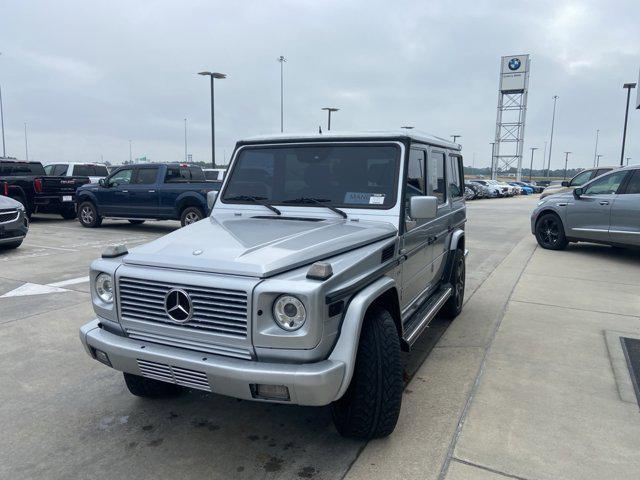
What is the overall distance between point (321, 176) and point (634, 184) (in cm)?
756

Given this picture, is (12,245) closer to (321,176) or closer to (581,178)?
(321,176)

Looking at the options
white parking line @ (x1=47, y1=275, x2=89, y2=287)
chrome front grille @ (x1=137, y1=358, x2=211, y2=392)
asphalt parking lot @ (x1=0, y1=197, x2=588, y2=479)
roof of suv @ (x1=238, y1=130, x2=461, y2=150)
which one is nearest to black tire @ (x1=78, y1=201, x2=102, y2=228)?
white parking line @ (x1=47, y1=275, x2=89, y2=287)

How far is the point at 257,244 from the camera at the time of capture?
2.99 meters

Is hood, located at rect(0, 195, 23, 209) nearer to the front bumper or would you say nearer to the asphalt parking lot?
the asphalt parking lot

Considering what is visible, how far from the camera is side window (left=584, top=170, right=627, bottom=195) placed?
30.3 ft

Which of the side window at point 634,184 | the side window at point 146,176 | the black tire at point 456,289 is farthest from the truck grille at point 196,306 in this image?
the side window at point 146,176

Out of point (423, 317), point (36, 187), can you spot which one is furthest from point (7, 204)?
point (423, 317)

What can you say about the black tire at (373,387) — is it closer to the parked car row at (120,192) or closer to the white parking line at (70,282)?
the white parking line at (70,282)

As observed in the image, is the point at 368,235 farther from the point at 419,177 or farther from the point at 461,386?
the point at 461,386

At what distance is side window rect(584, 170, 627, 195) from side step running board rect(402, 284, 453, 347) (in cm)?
597

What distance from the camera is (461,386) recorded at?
388cm

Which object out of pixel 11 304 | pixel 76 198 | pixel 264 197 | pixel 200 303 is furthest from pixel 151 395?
pixel 76 198

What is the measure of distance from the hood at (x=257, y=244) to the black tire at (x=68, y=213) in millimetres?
13797

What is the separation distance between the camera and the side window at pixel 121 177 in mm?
13456
